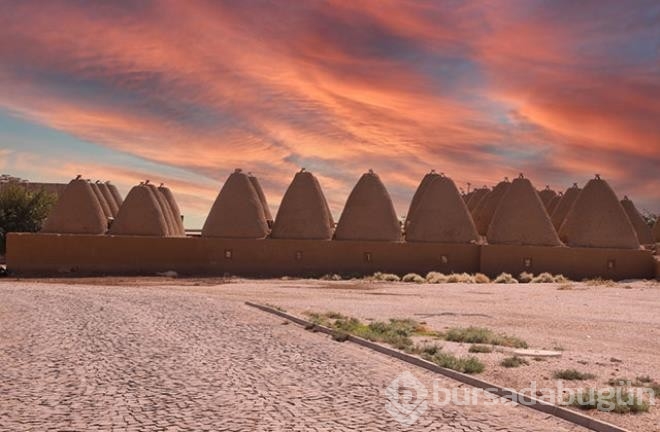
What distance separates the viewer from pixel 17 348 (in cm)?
1273

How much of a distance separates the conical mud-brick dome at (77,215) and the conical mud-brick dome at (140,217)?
3.71ft

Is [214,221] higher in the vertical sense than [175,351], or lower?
higher

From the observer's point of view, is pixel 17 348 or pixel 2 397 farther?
pixel 17 348

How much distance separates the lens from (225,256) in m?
35.1

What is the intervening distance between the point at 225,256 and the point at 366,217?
758 centimetres

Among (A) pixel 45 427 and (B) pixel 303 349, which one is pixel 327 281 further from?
(A) pixel 45 427

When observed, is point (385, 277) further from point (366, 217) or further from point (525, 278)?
point (525, 278)

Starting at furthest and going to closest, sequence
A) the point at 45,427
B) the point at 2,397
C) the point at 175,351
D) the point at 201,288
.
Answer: the point at 201,288
the point at 175,351
the point at 2,397
the point at 45,427

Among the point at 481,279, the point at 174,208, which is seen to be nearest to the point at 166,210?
the point at 174,208

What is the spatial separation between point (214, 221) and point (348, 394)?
2936cm

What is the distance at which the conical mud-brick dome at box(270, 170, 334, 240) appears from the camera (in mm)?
36625

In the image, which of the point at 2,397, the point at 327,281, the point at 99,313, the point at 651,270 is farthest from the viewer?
the point at 651,270

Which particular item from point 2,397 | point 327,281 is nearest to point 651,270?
point 327,281

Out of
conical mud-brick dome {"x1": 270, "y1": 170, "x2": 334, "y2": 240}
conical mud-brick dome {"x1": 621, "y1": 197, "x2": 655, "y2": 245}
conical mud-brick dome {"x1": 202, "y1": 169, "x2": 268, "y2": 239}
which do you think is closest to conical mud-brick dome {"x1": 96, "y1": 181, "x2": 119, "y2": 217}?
conical mud-brick dome {"x1": 202, "y1": 169, "x2": 268, "y2": 239}
